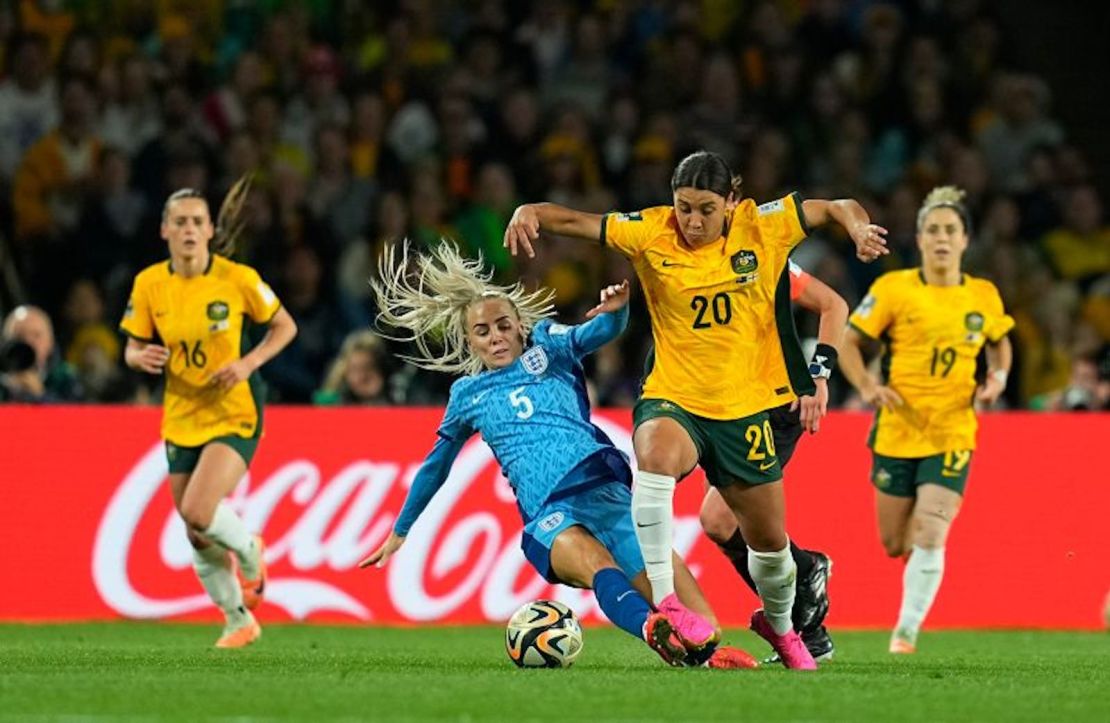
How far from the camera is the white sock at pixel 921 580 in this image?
11242 millimetres

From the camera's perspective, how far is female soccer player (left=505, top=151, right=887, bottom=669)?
8.73 meters

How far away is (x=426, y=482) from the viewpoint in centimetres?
931

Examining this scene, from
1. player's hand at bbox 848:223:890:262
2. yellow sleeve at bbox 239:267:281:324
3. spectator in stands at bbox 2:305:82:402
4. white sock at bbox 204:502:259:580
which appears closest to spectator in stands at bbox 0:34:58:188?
spectator in stands at bbox 2:305:82:402

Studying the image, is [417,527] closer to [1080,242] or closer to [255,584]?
[255,584]

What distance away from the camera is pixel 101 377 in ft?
48.5

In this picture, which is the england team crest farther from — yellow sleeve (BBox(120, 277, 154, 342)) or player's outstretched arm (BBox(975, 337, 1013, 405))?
player's outstretched arm (BBox(975, 337, 1013, 405))

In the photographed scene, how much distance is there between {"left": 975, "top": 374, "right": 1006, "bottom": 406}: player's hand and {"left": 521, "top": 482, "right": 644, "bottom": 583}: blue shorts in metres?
3.08

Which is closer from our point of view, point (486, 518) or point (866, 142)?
point (486, 518)

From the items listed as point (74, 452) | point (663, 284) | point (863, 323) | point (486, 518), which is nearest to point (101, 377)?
point (74, 452)

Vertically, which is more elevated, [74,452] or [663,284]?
[663,284]

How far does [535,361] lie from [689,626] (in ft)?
5.61

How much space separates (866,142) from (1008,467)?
4.34m

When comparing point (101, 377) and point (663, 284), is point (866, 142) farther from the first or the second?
point (663, 284)

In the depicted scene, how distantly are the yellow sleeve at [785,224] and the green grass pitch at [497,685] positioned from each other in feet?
5.69
